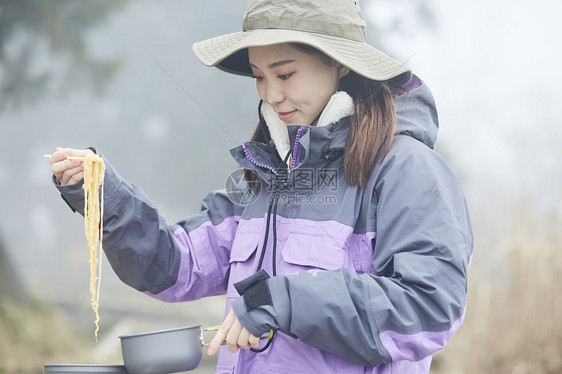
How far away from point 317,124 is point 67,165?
650 mm

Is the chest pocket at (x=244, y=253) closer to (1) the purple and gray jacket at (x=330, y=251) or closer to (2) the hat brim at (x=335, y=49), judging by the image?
(1) the purple and gray jacket at (x=330, y=251)

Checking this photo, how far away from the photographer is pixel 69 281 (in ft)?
16.5

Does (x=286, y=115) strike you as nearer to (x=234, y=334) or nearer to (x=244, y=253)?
(x=244, y=253)

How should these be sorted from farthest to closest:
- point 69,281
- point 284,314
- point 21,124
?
1. point 69,281
2. point 21,124
3. point 284,314

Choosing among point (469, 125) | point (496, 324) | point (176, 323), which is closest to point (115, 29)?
point (176, 323)

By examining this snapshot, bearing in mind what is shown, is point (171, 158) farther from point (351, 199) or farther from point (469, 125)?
point (351, 199)

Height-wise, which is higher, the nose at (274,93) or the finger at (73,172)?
the nose at (274,93)

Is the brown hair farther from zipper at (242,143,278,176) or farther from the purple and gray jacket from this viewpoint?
zipper at (242,143,278,176)

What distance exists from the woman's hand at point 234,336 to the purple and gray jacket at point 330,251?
25 millimetres

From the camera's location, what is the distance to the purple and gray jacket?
4.19 feet

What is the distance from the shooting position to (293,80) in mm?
1629

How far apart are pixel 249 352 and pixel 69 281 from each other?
12.7ft

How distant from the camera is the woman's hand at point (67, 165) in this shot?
1577 mm
